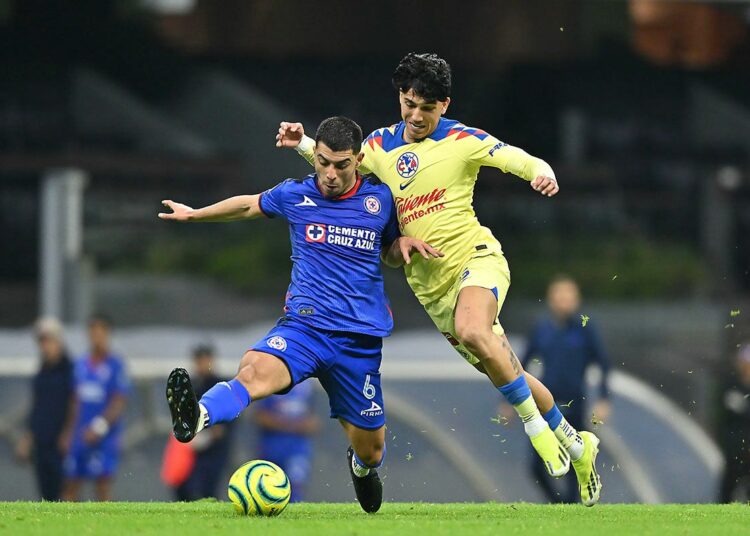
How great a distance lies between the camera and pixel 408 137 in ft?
27.7

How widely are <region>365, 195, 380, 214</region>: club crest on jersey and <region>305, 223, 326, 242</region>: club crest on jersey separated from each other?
28cm

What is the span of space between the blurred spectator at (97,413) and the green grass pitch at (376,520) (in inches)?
231

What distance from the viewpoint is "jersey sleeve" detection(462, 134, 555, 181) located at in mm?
7977

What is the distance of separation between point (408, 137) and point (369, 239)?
0.76 metres

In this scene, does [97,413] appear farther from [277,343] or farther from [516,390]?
[516,390]

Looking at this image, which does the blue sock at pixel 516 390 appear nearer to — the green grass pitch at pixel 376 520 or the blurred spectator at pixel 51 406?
the green grass pitch at pixel 376 520

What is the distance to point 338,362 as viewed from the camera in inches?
313

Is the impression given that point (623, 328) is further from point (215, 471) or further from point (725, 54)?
point (215, 471)

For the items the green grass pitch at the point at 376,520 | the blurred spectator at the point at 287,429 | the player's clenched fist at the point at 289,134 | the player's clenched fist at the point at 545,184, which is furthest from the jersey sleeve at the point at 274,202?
the blurred spectator at the point at 287,429

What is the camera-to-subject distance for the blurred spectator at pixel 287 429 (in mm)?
15070

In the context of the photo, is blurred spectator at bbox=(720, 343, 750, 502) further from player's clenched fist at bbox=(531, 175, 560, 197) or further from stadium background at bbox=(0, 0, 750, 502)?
player's clenched fist at bbox=(531, 175, 560, 197)

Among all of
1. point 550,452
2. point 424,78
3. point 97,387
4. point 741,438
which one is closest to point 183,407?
point 550,452

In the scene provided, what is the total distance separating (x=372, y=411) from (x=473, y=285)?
910 mm

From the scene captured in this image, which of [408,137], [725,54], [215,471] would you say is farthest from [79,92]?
[408,137]
